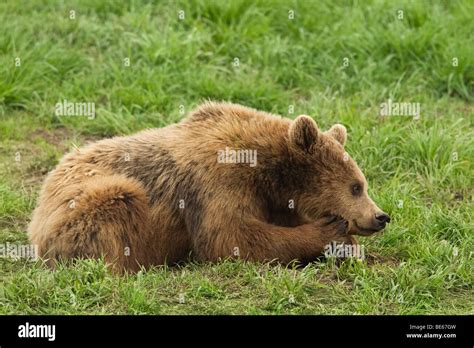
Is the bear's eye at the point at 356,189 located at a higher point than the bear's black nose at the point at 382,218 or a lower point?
higher

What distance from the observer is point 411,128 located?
1063 cm

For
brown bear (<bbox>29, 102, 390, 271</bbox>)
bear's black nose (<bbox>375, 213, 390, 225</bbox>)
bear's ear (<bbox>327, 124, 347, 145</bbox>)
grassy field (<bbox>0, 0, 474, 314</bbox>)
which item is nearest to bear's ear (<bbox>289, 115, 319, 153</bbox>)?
brown bear (<bbox>29, 102, 390, 271</bbox>)

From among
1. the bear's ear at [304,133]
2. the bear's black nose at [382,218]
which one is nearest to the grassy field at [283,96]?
the bear's black nose at [382,218]

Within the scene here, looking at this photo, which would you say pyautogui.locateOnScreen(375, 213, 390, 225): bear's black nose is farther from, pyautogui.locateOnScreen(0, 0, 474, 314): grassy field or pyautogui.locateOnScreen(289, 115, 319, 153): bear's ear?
pyautogui.locateOnScreen(289, 115, 319, 153): bear's ear

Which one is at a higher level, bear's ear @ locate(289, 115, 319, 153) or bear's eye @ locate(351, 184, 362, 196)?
bear's ear @ locate(289, 115, 319, 153)

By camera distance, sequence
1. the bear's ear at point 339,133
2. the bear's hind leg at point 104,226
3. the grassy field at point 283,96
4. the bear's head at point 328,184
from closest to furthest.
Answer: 1. the grassy field at point 283,96
2. the bear's hind leg at point 104,226
3. the bear's head at point 328,184
4. the bear's ear at point 339,133

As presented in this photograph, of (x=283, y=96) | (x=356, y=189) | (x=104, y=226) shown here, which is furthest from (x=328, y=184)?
(x=283, y=96)

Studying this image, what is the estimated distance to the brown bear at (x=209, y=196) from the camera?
8156mm

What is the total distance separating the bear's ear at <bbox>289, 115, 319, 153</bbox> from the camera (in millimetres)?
8398

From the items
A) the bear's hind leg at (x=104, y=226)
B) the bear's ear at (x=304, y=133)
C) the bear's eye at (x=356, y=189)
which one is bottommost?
the bear's hind leg at (x=104, y=226)

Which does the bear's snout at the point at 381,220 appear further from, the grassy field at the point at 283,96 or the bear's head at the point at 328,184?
the grassy field at the point at 283,96

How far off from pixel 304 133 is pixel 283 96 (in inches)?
119

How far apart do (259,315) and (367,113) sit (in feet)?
13.6
